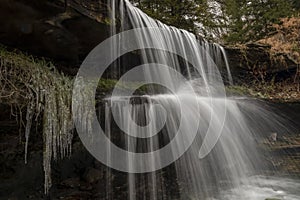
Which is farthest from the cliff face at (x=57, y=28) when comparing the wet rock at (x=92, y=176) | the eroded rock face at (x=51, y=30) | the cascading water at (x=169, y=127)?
the wet rock at (x=92, y=176)

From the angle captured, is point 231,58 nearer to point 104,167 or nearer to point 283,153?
point 283,153

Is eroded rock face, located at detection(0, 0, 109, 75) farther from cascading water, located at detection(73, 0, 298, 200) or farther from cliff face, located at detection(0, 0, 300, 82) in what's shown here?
cascading water, located at detection(73, 0, 298, 200)

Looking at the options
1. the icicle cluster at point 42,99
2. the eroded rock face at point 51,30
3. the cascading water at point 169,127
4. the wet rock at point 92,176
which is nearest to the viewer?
the icicle cluster at point 42,99

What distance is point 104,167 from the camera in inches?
155

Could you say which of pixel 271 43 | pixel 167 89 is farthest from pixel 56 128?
pixel 271 43

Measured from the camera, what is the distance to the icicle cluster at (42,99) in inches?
128

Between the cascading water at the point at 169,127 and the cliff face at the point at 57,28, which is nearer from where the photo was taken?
the cliff face at the point at 57,28

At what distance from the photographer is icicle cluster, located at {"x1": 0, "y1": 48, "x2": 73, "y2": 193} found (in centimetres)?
326

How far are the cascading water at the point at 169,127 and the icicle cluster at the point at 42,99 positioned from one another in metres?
0.22

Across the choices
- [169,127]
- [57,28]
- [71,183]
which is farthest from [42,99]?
[169,127]

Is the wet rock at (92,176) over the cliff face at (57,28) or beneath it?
beneath

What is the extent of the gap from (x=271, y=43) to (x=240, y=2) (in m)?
2.92

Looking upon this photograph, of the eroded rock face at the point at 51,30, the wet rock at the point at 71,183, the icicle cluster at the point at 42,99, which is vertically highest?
the eroded rock face at the point at 51,30

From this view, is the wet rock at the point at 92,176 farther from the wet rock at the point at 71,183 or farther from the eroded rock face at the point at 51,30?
the eroded rock face at the point at 51,30
